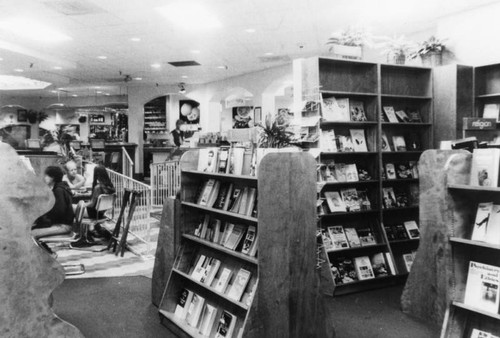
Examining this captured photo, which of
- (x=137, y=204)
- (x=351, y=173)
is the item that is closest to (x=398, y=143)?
(x=351, y=173)

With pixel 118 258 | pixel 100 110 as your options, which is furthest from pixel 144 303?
pixel 100 110

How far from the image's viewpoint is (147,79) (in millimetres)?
13766

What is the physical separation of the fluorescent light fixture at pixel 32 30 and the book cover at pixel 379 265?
6561mm

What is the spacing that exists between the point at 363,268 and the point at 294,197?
2.32 metres

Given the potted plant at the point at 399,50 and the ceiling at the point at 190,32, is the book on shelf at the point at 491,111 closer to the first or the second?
the potted plant at the point at 399,50

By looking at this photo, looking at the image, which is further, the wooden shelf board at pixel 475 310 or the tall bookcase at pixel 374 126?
the tall bookcase at pixel 374 126

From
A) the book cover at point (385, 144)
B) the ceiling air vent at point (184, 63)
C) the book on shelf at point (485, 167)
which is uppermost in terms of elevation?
the ceiling air vent at point (184, 63)

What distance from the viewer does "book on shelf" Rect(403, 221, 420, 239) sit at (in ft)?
17.3

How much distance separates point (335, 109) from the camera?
4.88m

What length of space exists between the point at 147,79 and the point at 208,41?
224 inches

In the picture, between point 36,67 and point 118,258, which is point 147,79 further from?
point 118,258

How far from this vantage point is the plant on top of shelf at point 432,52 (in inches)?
229

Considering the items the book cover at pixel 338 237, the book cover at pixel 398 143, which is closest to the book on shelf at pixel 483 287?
the book cover at pixel 338 237

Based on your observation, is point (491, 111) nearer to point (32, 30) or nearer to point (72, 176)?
point (72, 176)
